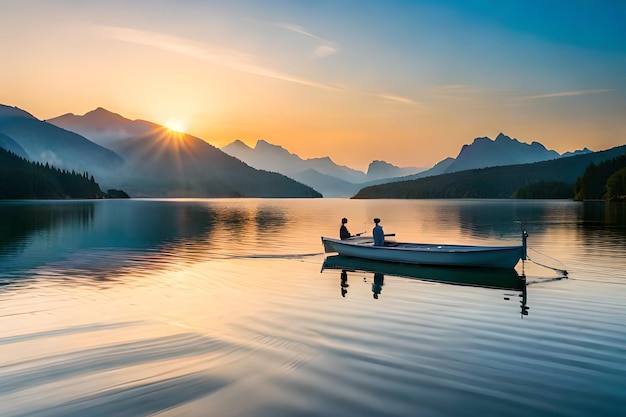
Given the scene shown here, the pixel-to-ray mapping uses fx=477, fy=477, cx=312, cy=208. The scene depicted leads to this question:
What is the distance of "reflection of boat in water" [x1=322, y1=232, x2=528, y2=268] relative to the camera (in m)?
34.4

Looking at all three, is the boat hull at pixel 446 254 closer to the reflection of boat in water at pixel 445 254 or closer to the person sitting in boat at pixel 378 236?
the reflection of boat in water at pixel 445 254

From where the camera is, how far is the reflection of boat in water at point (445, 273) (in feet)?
99.6

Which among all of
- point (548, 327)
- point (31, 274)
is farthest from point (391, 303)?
point (31, 274)

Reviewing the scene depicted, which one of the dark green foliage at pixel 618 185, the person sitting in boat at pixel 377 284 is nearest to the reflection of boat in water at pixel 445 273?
the person sitting in boat at pixel 377 284

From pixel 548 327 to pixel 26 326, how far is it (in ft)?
70.1

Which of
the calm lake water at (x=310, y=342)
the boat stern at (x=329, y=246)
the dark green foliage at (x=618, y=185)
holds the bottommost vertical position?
the calm lake water at (x=310, y=342)

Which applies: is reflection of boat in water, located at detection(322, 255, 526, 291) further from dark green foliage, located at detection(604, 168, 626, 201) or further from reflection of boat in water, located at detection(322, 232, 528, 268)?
dark green foliage, located at detection(604, 168, 626, 201)

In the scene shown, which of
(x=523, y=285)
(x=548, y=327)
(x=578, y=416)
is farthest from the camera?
(x=523, y=285)

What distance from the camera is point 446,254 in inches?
1411

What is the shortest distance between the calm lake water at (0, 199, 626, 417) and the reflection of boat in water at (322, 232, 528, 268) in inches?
44.2

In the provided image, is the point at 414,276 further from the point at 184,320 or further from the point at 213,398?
the point at 213,398

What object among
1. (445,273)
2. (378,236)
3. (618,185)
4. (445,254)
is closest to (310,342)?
(445,273)

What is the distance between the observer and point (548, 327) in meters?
19.4

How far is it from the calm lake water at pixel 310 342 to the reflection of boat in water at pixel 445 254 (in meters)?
1.12
